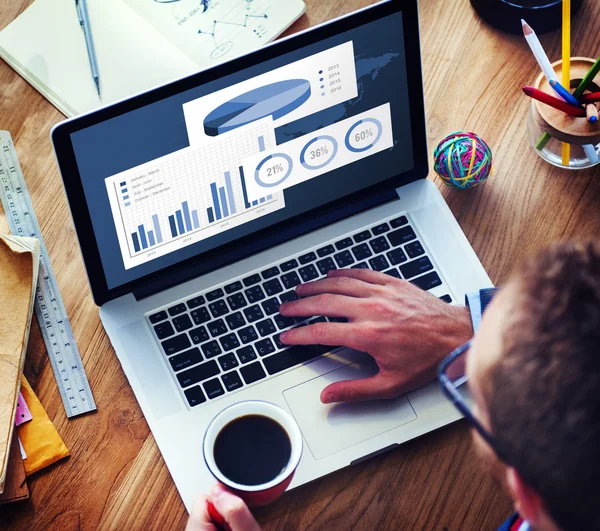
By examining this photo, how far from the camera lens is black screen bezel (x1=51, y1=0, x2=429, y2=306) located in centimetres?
88

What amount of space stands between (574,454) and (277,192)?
1.82 feet

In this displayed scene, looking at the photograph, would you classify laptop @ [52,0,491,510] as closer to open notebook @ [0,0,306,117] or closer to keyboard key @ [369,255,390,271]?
keyboard key @ [369,255,390,271]

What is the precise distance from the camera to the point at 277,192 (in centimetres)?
101

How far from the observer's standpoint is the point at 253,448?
885 mm

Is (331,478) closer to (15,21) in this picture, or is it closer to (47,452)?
(47,452)

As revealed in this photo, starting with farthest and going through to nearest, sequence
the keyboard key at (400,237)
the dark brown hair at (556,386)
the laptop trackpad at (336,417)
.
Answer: the keyboard key at (400,237) < the laptop trackpad at (336,417) < the dark brown hair at (556,386)

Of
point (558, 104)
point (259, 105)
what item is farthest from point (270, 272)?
point (558, 104)

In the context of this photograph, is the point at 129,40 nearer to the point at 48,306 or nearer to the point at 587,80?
the point at 48,306

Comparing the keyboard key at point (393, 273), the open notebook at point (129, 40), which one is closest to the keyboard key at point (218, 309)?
the keyboard key at point (393, 273)

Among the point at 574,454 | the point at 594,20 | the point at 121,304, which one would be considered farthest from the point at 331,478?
the point at 594,20

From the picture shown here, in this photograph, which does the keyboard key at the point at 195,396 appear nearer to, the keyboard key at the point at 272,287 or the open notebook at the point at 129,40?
the keyboard key at the point at 272,287

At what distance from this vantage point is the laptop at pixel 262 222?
917 mm

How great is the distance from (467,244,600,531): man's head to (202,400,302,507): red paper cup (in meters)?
0.27

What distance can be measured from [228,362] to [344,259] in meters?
0.21
